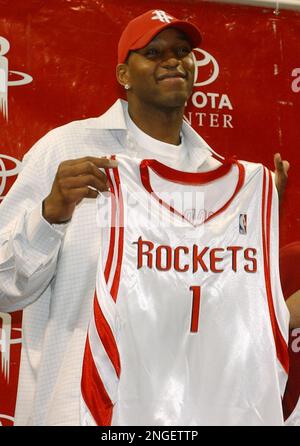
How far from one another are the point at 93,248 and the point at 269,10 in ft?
3.43

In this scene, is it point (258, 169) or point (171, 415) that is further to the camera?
point (258, 169)

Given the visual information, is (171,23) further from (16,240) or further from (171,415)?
(171,415)

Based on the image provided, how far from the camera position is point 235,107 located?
267cm

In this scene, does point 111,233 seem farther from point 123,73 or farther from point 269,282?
point 123,73

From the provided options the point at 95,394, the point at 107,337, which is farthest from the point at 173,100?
the point at 95,394

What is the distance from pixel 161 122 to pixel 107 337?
0.59 m

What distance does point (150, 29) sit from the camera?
6.99 feet

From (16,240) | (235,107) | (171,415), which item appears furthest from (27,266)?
(235,107)

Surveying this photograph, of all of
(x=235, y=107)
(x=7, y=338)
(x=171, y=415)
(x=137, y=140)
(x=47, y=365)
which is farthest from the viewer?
(x=235, y=107)

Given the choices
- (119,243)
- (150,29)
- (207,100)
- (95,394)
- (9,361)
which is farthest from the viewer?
(207,100)

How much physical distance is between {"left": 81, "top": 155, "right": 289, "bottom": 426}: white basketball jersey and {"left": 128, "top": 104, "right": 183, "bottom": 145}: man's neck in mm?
215

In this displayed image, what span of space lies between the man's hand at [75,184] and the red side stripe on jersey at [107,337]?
8.4 inches

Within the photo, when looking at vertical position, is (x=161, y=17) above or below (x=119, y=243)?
above

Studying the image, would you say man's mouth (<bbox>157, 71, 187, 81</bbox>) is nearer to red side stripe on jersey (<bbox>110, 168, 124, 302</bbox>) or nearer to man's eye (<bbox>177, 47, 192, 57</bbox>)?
man's eye (<bbox>177, 47, 192, 57</bbox>)
